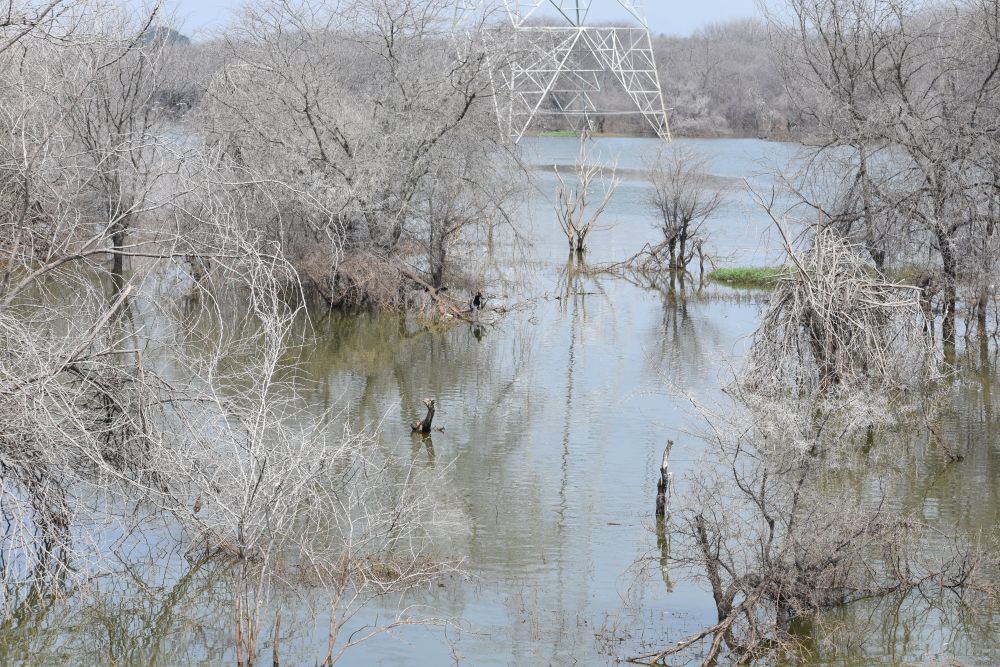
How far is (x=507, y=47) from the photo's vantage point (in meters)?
25.8

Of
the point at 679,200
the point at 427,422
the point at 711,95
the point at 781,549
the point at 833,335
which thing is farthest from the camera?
the point at 711,95

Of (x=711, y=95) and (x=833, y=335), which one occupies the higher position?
(x=711, y=95)

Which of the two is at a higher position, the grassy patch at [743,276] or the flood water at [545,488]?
the grassy patch at [743,276]

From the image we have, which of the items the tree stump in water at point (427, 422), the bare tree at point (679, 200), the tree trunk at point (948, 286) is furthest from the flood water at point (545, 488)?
the bare tree at point (679, 200)

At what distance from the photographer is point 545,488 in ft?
47.9

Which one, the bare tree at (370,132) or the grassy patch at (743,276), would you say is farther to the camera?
the grassy patch at (743,276)

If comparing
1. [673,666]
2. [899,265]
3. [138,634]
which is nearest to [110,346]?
[138,634]

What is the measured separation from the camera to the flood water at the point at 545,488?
1027cm

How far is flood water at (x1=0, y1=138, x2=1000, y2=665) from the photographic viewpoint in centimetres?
1027

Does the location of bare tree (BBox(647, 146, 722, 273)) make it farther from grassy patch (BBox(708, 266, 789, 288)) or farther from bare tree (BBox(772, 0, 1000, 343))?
bare tree (BBox(772, 0, 1000, 343))

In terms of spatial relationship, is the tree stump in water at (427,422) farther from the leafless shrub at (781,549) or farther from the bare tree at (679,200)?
the bare tree at (679,200)

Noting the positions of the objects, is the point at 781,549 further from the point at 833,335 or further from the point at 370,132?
the point at 370,132

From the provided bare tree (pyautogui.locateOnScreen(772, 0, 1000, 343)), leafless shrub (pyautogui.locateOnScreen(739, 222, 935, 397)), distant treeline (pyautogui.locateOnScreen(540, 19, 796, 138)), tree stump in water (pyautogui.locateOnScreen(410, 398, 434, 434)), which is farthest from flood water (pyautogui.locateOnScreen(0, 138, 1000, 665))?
distant treeline (pyautogui.locateOnScreen(540, 19, 796, 138))

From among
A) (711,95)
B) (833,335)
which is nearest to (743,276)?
(833,335)
